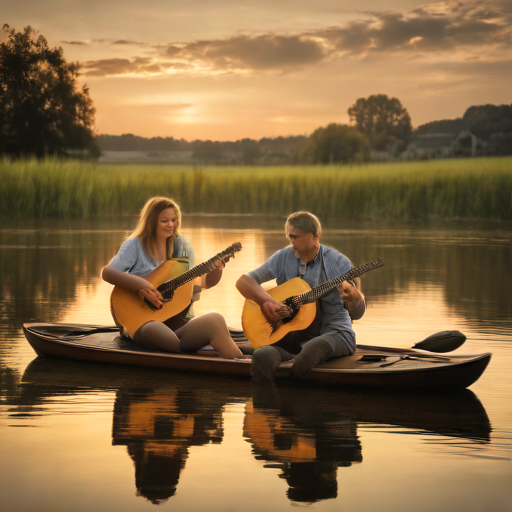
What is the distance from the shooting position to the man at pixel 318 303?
474 centimetres

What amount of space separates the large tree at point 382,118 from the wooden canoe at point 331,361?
50.1 m

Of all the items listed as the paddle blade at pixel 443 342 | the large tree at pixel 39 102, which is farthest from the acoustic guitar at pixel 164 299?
the large tree at pixel 39 102

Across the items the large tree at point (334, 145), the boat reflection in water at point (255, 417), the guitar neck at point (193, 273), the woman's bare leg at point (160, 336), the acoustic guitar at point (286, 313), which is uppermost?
the large tree at point (334, 145)

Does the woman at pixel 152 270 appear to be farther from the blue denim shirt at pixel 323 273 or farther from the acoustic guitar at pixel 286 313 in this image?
the blue denim shirt at pixel 323 273

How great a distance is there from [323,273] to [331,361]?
0.53 meters

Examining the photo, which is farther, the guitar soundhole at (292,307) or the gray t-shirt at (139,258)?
the gray t-shirt at (139,258)

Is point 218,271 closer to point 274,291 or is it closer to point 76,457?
point 274,291

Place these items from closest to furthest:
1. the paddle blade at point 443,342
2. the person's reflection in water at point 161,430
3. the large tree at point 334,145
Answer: the person's reflection in water at point 161,430
the paddle blade at point 443,342
the large tree at point 334,145

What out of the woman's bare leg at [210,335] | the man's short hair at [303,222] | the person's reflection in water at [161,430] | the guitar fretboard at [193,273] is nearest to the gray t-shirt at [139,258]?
the guitar fretboard at [193,273]

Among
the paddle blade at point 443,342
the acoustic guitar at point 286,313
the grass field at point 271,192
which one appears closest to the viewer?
the acoustic guitar at point 286,313

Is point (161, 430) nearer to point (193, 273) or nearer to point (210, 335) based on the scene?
point (210, 335)

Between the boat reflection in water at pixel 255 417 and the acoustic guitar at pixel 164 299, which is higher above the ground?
the acoustic guitar at pixel 164 299

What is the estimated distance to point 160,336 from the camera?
5238 mm

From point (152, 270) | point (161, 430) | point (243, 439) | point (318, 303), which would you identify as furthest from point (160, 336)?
point (243, 439)
